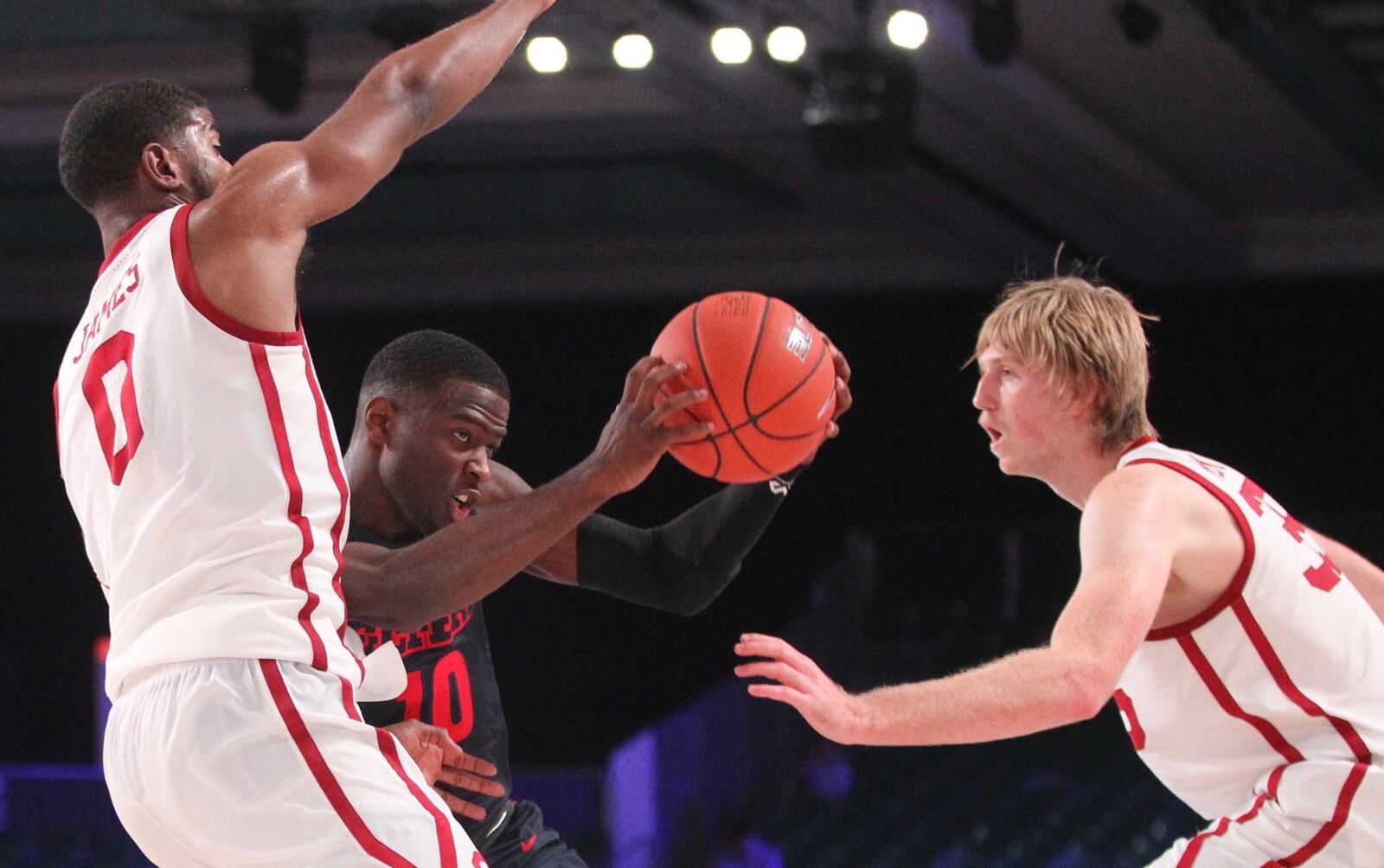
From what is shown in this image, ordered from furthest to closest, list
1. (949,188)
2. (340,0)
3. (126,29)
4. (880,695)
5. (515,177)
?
(515,177) → (949,188) → (126,29) → (340,0) → (880,695)

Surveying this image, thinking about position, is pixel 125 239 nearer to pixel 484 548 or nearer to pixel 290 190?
pixel 290 190

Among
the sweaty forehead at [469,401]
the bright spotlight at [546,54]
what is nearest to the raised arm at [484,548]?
the sweaty forehead at [469,401]

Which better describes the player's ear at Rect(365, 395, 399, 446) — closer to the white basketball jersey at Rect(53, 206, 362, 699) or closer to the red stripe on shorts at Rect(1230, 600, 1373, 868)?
the white basketball jersey at Rect(53, 206, 362, 699)

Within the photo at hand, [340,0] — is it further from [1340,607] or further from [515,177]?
[1340,607]

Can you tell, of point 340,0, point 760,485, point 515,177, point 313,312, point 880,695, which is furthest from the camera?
point 313,312

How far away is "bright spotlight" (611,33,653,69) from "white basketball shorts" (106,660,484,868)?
5384 mm

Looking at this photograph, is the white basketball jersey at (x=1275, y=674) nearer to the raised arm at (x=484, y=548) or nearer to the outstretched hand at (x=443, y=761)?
the raised arm at (x=484, y=548)

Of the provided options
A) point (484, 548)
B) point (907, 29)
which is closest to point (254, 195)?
point (484, 548)

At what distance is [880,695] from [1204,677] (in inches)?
27.6

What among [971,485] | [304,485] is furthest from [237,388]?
[971,485]

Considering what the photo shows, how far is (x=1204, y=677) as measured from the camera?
2.85m

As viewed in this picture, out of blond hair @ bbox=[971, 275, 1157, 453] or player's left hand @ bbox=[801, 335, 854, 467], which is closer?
blond hair @ bbox=[971, 275, 1157, 453]

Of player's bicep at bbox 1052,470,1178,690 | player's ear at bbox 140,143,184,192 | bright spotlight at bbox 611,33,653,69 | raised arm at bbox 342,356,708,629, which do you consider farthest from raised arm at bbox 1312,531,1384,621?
bright spotlight at bbox 611,33,653,69

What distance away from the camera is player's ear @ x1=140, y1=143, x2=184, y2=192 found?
2832 mm
